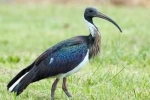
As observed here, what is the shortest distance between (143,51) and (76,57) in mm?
3582

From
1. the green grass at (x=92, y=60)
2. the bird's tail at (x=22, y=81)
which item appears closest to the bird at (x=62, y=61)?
the bird's tail at (x=22, y=81)

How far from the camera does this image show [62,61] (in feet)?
21.1

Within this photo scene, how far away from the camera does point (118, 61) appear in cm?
948

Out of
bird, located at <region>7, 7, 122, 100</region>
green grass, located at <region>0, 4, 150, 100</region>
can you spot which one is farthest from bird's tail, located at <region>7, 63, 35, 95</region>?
green grass, located at <region>0, 4, 150, 100</region>

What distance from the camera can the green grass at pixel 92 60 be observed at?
7004 millimetres

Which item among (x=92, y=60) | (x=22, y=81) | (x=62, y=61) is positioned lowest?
(x=92, y=60)

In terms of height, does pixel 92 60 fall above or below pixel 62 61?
below

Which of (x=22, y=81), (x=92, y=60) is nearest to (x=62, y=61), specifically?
(x=22, y=81)

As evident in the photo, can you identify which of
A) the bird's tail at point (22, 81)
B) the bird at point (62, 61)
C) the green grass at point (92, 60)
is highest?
the bird at point (62, 61)

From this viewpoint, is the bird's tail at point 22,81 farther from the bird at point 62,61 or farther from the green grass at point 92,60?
the green grass at point 92,60

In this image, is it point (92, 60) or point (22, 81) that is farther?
point (92, 60)

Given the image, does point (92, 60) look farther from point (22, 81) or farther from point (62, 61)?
point (22, 81)

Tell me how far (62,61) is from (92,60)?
5.34 ft

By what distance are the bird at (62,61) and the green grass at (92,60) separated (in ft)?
0.79
